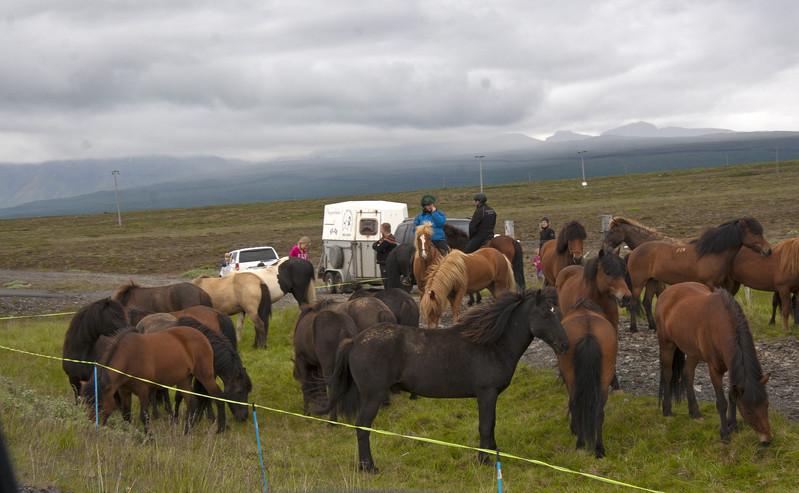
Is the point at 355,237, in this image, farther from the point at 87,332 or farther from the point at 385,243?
the point at 87,332

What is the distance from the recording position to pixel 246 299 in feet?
44.6

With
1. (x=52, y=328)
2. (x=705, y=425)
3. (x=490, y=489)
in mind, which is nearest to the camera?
(x=490, y=489)

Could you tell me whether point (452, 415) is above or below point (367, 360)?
below

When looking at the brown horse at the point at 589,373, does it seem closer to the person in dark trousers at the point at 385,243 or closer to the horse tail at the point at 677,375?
the horse tail at the point at 677,375

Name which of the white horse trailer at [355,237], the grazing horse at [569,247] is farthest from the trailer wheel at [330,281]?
the grazing horse at [569,247]

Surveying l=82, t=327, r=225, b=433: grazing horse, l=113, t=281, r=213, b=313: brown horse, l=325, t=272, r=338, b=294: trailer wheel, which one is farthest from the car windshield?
l=82, t=327, r=225, b=433: grazing horse

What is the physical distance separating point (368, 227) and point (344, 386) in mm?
14475

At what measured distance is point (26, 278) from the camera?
115ft

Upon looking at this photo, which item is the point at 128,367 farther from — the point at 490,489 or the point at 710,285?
the point at 710,285

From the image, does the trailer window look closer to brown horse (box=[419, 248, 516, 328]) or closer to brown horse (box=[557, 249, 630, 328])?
brown horse (box=[419, 248, 516, 328])

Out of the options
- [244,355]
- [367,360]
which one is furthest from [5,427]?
[244,355]

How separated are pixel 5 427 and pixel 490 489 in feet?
16.2

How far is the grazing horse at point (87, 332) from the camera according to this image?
8.88m

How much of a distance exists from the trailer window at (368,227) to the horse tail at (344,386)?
14.3 metres
